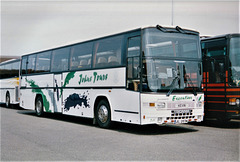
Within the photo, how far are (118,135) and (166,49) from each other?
304cm

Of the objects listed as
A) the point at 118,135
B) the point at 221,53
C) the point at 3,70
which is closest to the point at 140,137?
the point at 118,135

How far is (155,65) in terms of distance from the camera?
9.91 metres

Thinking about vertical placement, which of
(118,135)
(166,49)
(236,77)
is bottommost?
(118,135)

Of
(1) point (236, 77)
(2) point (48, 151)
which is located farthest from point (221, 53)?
(2) point (48, 151)

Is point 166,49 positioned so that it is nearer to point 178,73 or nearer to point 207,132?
point 178,73

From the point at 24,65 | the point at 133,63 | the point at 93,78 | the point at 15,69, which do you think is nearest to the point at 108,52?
the point at 93,78

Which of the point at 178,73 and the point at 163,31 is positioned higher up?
the point at 163,31

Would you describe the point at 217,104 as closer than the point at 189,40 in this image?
No

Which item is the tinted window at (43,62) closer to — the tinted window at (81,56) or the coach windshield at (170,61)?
the tinted window at (81,56)

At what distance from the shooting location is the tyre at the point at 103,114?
37.7 ft

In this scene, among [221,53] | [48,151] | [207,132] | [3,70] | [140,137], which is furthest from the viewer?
[3,70]

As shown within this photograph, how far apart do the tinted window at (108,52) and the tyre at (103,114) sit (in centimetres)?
140

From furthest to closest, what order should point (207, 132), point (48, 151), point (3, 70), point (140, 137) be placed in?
1. point (3, 70)
2. point (207, 132)
3. point (140, 137)
4. point (48, 151)

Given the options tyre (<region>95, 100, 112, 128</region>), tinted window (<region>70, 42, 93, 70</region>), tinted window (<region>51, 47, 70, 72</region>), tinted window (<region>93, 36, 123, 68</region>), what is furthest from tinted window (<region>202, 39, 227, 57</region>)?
tinted window (<region>51, 47, 70, 72</region>)
